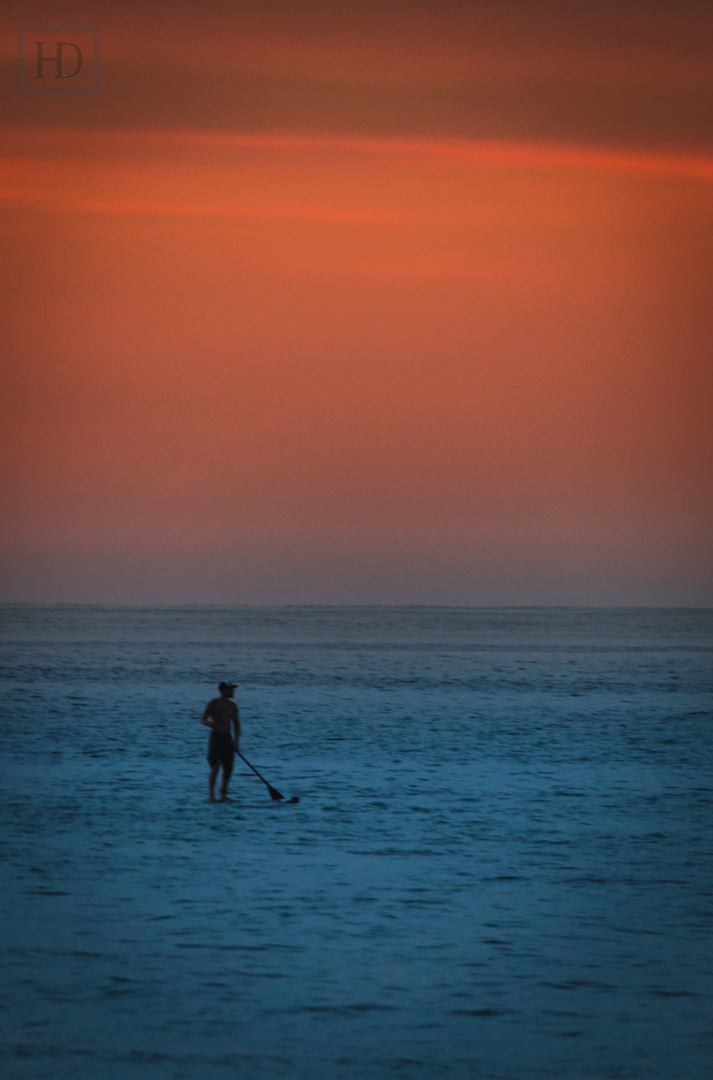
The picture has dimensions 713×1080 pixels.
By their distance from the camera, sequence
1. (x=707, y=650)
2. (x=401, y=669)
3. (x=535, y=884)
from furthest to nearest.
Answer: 1. (x=707, y=650)
2. (x=401, y=669)
3. (x=535, y=884)

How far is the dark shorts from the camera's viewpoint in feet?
60.2

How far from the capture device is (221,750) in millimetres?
18422

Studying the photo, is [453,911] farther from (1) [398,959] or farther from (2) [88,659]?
(2) [88,659]

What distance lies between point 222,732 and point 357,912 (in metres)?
6.80

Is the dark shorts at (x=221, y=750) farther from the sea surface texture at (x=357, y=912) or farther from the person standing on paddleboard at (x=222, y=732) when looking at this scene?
the sea surface texture at (x=357, y=912)

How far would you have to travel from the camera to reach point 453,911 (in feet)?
39.6

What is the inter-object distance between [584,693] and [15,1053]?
154ft

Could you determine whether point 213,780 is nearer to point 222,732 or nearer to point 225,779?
point 225,779

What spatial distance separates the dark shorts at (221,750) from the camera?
18.3 m

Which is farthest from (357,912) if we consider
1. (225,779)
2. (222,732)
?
(225,779)

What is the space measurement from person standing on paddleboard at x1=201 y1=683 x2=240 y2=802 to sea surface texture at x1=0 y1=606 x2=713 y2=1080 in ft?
1.99

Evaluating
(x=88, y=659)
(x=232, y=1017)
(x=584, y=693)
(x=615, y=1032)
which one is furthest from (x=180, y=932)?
(x=88, y=659)

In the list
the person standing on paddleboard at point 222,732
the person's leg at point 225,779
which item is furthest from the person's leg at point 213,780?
the person's leg at point 225,779

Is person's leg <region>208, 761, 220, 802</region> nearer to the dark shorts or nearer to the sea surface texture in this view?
the dark shorts
